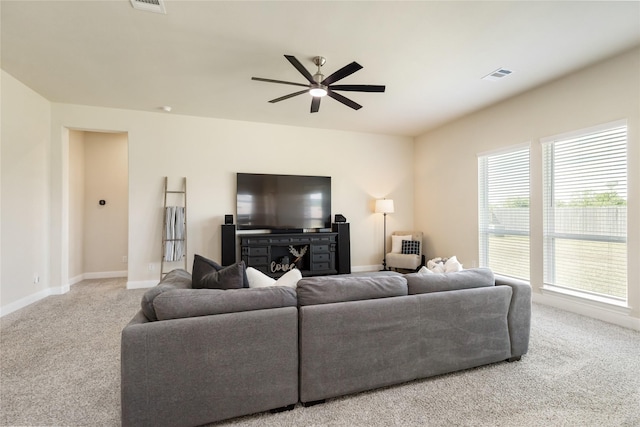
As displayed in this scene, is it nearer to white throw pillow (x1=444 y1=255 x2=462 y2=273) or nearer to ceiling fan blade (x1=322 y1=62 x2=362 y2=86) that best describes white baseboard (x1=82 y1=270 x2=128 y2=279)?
ceiling fan blade (x1=322 y1=62 x2=362 y2=86)

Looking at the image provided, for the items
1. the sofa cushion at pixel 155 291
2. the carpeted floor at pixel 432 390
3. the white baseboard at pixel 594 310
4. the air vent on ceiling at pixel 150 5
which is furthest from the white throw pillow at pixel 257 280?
the white baseboard at pixel 594 310

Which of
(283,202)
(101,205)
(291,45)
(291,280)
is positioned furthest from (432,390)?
(101,205)

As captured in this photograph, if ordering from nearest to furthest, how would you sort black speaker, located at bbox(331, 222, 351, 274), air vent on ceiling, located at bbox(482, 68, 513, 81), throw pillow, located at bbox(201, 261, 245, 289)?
throw pillow, located at bbox(201, 261, 245, 289) → air vent on ceiling, located at bbox(482, 68, 513, 81) → black speaker, located at bbox(331, 222, 351, 274)

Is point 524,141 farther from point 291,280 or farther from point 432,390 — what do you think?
point 291,280

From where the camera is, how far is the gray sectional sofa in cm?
151

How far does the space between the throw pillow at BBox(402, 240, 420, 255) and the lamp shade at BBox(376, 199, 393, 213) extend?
2.43ft

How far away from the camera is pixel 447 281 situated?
6.99 ft

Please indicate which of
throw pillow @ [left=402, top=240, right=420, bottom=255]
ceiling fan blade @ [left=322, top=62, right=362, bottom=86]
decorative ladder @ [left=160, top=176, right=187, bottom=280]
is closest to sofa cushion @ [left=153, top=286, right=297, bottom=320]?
ceiling fan blade @ [left=322, top=62, right=362, bottom=86]

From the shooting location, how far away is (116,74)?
138 inches

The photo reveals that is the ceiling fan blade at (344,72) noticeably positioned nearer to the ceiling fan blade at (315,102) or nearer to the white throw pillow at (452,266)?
the ceiling fan blade at (315,102)

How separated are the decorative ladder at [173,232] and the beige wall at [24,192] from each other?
1565mm

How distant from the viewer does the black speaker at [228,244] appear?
4.87 meters

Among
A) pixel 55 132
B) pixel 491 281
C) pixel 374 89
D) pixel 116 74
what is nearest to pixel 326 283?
pixel 491 281

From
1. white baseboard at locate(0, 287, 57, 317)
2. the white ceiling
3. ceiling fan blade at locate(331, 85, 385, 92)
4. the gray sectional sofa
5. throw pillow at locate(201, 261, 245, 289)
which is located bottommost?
white baseboard at locate(0, 287, 57, 317)
